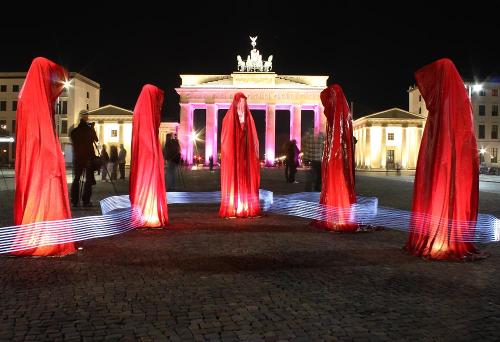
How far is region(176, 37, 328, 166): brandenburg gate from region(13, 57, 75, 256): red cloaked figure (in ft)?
219

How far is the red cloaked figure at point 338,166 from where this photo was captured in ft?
31.4

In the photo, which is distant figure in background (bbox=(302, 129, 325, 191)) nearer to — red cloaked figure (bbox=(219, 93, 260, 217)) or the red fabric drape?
red cloaked figure (bbox=(219, 93, 260, 217))

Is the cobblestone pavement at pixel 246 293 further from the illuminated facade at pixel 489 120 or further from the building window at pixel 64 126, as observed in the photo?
the building window at pixel 64 126

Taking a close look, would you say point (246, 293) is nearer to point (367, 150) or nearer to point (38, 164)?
point (38, 164)

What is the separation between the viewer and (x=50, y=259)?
6.64 metres

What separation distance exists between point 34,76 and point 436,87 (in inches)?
209

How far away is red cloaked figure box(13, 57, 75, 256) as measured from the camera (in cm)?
690

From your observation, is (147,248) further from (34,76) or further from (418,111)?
(418,111)

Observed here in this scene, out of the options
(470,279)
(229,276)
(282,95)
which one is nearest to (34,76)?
(229,276)

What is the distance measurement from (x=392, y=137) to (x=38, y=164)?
75356 mm

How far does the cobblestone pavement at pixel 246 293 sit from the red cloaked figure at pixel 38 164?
1.73ft

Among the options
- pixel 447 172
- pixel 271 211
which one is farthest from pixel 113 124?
pixel 447 172

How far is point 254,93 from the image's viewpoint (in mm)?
74500

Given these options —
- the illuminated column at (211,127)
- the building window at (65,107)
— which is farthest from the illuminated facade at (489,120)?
the building window at (65,107)
